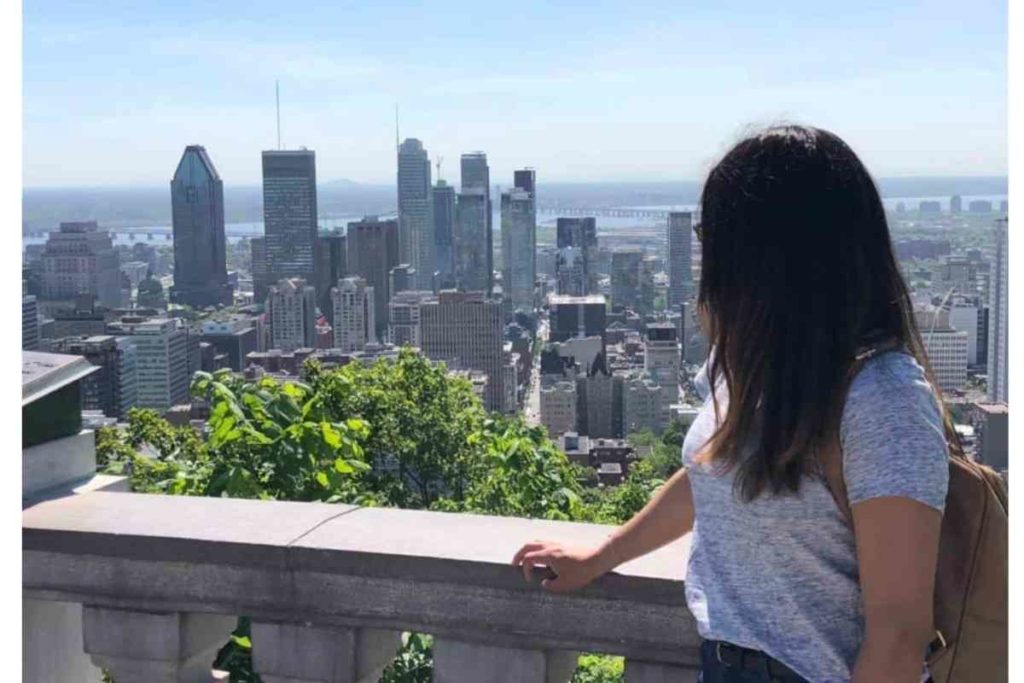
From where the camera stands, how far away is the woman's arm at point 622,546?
1.61 meters

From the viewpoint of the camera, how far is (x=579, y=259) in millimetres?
102250

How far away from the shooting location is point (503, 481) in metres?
7.48

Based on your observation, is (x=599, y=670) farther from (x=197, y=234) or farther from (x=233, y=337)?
(x=197, y=234)

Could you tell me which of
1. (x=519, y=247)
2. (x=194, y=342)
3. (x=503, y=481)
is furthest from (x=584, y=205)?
(x=503, y=481)

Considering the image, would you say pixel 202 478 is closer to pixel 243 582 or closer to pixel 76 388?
pixel 76 388

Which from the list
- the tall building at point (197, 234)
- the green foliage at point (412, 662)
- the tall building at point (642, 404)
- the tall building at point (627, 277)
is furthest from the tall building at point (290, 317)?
the green foliage at point (412, 662)

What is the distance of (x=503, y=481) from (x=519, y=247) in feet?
327

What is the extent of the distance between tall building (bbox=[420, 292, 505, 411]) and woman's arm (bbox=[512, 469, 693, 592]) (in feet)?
247

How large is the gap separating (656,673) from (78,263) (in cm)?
5627

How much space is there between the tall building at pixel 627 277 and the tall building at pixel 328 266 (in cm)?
2049

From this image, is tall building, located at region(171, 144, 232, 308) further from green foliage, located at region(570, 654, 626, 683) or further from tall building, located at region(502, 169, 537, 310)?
green foliage, located at region(570, 654, 626, 683)

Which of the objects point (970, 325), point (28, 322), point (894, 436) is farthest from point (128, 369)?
point (894, 436)

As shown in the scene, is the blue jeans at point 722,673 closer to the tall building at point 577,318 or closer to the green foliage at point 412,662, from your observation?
the green foliage at point 412,662
